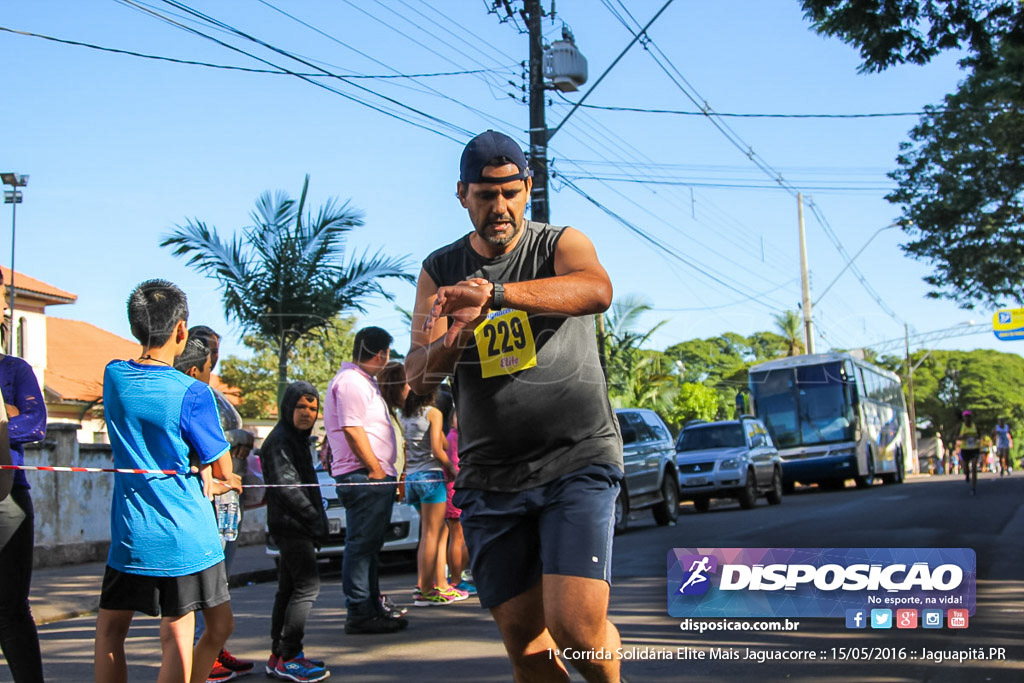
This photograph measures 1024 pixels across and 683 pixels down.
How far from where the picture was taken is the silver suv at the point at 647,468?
14484 millimetres

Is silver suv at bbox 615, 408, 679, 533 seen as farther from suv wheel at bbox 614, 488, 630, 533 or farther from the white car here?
the white car

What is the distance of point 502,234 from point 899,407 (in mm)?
37800

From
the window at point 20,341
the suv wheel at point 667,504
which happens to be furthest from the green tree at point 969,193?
the window at point 20,341

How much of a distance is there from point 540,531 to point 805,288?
32875mm

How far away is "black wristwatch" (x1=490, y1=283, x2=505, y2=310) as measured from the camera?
275cm

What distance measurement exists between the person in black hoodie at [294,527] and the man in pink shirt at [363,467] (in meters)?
0.68

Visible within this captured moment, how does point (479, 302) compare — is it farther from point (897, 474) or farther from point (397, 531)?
point (897, 474)

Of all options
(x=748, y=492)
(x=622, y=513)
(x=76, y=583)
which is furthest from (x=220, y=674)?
(x=748, y=492)

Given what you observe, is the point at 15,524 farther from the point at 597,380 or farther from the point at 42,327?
the point at 42,327

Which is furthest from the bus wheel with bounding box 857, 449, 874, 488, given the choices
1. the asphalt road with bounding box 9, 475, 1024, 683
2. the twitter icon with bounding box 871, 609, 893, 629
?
the twitter icon with bounding box 871, 609, 893, 629

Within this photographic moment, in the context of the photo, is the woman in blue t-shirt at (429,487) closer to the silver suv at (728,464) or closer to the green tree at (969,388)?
the silver suv at (728,464)

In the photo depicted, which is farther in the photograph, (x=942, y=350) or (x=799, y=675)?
(x=942, y=350)

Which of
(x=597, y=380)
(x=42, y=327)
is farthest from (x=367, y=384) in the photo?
(x=42, y=327)

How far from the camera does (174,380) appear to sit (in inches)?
145
